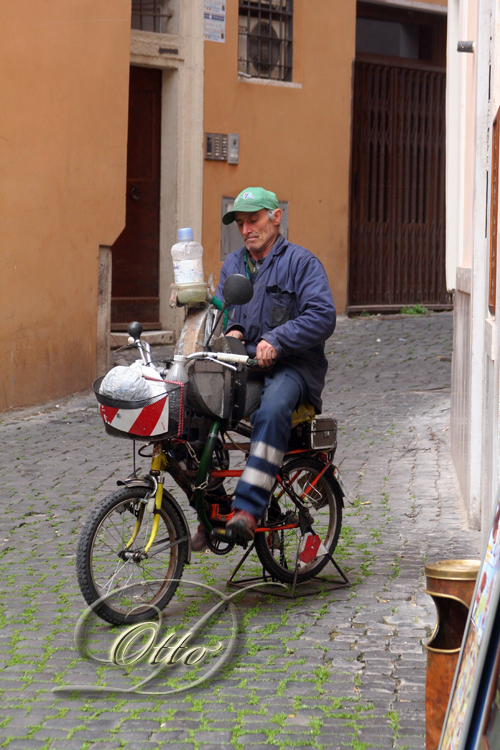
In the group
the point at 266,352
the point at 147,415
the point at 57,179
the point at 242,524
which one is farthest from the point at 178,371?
the point at 57,179

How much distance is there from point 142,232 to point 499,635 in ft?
40.4

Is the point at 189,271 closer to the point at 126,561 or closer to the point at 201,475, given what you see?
→ the point at 201,475

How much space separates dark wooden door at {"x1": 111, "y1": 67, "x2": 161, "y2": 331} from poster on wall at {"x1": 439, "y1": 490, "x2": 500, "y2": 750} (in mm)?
11570

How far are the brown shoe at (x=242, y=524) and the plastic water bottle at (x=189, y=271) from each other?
3.04ft

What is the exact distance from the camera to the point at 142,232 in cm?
1382

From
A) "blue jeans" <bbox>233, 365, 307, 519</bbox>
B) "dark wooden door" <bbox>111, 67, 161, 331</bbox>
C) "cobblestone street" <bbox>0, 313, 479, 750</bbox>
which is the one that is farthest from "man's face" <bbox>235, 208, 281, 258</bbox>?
"dark wooden door" <bbox>111, 67, 161, 331</bbox>

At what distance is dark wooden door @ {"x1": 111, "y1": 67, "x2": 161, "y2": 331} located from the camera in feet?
44.5

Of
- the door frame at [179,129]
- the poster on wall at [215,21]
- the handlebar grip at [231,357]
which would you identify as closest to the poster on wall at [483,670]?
the handlebar grip at [231,357]

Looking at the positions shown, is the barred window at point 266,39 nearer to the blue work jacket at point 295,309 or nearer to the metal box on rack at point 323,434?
the blue work jacket at point 295,309

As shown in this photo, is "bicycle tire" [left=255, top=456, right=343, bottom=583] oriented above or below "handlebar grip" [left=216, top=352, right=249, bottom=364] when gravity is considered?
below

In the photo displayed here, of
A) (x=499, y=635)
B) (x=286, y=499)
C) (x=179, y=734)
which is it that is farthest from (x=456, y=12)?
(x=499, y=635)

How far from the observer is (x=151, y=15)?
1342 centimetres

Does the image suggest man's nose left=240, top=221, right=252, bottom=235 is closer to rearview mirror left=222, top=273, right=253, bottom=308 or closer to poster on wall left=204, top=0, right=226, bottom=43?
rearview mirror left=222, top=273, right=253, bottom=308

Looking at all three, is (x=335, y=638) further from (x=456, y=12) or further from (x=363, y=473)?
(x=456, y=12)
